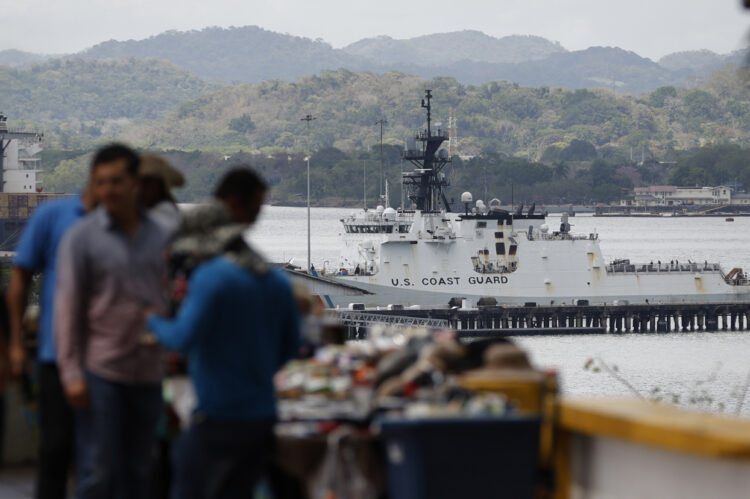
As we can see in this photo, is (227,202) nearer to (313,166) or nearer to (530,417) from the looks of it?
(530,417)

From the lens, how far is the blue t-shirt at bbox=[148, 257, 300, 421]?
4.84 metres

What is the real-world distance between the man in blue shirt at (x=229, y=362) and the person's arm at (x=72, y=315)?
319 mm

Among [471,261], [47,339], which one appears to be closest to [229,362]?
[47,339]

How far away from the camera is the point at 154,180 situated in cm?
626

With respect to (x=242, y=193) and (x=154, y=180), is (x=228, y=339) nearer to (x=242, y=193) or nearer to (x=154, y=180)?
(x=242, y=193)

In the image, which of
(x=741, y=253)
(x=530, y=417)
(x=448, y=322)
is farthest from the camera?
(x=741, y=253)

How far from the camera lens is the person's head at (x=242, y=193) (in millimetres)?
5207

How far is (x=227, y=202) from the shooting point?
527 cm

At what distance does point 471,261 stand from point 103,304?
55368 mm

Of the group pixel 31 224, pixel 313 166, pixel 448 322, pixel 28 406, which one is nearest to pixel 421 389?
pixel 31 224

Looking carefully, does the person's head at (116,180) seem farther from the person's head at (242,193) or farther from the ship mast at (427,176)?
the ship mast at (427,176)

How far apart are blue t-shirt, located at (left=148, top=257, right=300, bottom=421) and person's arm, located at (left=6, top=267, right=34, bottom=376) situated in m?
0.83

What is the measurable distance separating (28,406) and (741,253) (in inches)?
5501

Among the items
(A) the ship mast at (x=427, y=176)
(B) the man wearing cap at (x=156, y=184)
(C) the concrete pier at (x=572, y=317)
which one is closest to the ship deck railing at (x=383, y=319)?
(C) the concrete pier at (x=572, y=317)
